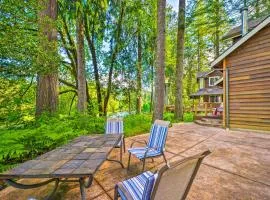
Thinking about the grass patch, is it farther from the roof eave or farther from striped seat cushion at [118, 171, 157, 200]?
the roof eave

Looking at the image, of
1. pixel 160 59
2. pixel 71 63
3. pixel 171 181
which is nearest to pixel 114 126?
pixel 171 181

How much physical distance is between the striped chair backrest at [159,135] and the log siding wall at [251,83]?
18.8 ft

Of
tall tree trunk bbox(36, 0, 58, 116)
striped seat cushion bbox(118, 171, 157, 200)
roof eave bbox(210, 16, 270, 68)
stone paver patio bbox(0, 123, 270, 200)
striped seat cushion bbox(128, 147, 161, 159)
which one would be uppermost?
roof eave bbox(210, 16, 270, 68)

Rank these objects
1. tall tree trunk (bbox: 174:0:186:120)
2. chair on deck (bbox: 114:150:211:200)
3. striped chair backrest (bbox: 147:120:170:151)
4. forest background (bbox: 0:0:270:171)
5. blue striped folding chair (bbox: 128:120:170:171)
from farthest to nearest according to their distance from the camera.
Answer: tall tree trunk (bbox: 174:0:186:120) < forest background (bbox: 0:0:270:171) < striped chair backrest (bbox: 147:120:170:151) < blue striped folding chair (bbox: 128:120:170:171) < chair on deck (bbox: 114:150:211:200)

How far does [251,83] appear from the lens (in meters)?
7.75

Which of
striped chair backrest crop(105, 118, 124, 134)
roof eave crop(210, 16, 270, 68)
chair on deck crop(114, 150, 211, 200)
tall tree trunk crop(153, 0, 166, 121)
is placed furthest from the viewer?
tall tree trunk crop(153, 0, 166, 121)

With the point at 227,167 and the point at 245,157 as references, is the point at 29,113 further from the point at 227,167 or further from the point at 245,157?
the point at 245,157

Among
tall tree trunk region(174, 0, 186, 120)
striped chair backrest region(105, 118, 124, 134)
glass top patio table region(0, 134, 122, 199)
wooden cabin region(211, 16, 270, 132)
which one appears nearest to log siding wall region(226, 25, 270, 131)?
wooden cabin region(211, 16, 270, 132)

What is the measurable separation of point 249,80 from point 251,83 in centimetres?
16

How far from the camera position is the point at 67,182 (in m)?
3.10

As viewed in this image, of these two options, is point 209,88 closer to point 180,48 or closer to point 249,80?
point 180,48

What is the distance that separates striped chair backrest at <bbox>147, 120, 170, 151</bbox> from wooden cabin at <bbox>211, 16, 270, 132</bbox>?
5721mm

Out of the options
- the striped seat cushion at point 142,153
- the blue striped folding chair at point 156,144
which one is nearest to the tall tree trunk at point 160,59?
the blue striped folding chair at point 156,144

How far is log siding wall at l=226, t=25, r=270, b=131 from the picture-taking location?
7258 millimetres
